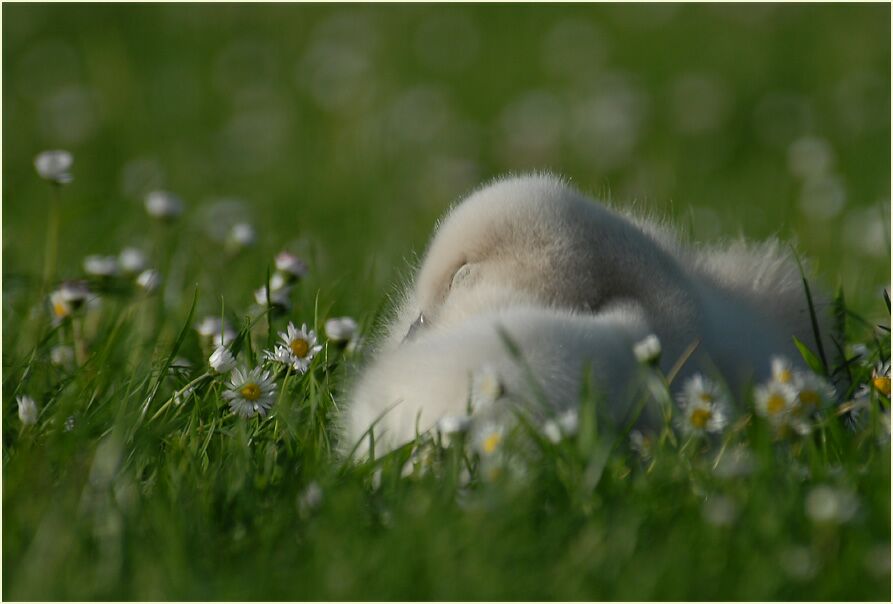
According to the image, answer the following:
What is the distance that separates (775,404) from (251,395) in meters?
1.23

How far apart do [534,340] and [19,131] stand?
6438 millimetres

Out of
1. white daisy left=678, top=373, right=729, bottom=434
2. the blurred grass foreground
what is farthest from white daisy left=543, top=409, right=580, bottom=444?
white daisy left=678, top=373, right=729, bottom=434

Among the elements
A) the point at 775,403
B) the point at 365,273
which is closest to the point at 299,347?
the point at 775,403

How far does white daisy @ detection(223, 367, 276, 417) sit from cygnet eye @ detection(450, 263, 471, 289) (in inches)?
20.1

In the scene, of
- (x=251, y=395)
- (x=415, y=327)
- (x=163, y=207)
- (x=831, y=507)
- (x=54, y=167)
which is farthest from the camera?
(x=163, y=207)

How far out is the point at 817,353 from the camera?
3.49m

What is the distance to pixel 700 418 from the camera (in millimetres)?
2613

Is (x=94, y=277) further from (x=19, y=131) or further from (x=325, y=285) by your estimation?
(x=19, y=131)

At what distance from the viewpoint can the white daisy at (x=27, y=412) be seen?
297 centimetres

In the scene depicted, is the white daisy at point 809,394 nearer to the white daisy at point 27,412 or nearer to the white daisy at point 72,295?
the white daisy at point 27,412

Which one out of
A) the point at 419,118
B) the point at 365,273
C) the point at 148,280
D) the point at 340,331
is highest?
the point at 419,118

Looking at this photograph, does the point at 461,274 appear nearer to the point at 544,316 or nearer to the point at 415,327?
the point at 415,327

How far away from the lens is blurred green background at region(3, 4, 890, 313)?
20.1 feet

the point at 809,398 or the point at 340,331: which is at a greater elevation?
the point at 340,331
